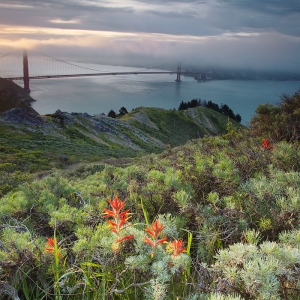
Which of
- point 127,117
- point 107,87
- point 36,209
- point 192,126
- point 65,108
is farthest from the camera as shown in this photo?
point 107,87

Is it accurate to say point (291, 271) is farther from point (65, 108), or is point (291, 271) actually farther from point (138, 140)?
point (65, 108)

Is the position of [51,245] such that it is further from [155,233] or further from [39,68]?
[39,68]

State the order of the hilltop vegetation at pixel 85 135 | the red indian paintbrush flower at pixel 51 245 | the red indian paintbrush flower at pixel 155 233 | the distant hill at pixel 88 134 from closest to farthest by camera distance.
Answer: the red indian paintbrush flower at pixel 155 233, the red indian paintbrush flower at pixel 51 245, the hilltop vegetation at pixel 85 135, the distant hill at pixel 88 134

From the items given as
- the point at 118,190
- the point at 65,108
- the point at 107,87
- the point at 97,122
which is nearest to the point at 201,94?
the point at 107,87

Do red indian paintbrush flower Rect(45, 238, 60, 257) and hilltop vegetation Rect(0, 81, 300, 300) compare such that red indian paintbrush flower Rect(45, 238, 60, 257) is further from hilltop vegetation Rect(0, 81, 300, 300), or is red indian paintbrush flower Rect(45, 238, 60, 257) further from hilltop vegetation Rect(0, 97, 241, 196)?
hilltop vegetation Rect(0, 97, 241, 196)

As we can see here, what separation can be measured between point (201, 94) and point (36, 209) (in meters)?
189

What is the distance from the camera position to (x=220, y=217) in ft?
10.4

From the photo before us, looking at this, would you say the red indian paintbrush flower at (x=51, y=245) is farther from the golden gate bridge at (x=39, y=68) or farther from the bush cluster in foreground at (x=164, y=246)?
the golden gate bridge at (x=39, y=68)

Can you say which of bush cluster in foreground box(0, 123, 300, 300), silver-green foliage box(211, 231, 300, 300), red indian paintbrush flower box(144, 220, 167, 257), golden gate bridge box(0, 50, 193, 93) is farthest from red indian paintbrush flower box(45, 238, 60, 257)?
golden gate bridge box(0, 50, 193, 93)

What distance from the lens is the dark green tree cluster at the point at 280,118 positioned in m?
10.9

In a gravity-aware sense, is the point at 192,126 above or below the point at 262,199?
below

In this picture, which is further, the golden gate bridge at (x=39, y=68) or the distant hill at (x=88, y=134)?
the golden gate bridge at (x=39, y=68)

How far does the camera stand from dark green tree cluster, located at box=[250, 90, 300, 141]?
1089 centimetres

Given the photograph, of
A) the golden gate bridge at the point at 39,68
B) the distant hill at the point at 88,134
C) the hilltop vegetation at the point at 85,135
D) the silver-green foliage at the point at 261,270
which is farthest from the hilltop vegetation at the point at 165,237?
the golden gate bridge at the point at 39,68
